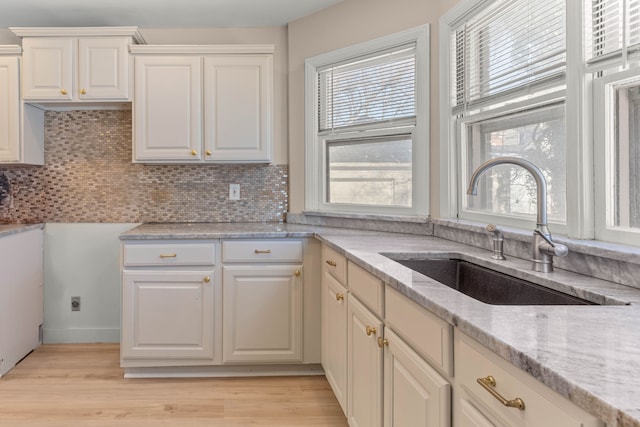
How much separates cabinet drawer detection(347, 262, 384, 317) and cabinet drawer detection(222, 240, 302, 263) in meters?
0.69

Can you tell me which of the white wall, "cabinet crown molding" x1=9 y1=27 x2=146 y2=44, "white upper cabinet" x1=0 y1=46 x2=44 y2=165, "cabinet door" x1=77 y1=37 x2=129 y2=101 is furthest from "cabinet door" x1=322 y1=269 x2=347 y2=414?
"white upper cabinet" x1=0 y1=46 x2=44 y2=165

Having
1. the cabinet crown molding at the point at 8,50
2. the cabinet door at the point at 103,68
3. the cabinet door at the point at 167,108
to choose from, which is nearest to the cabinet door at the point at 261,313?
the cabinet door at the point at 167,108

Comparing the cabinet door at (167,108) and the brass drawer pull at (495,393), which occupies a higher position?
the cabinet door at (167,108)

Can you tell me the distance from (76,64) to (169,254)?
56.0 inches

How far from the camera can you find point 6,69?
2.80 meters

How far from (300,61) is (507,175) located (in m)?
1.74

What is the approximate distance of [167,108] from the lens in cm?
285

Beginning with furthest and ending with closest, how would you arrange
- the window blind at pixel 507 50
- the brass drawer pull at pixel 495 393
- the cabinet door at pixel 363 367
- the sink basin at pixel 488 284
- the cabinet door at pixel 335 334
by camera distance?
the cabinet door at pixel 335 334 < the window blind at pixel 507 50 < the cabinet door at pixel 363 367 < the sink basin at pixel 488 284 < the brass drawer pull at pixel 495 393

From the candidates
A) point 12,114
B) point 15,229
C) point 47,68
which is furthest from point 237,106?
point 15,229

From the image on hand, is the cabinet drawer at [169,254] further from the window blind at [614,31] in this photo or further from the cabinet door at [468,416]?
the window blind at [614,31]

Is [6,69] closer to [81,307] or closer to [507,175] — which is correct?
[81,307]

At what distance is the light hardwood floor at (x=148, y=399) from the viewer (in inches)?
83.7

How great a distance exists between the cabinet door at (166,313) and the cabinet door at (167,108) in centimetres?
83

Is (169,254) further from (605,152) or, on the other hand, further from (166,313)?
(605,152)
